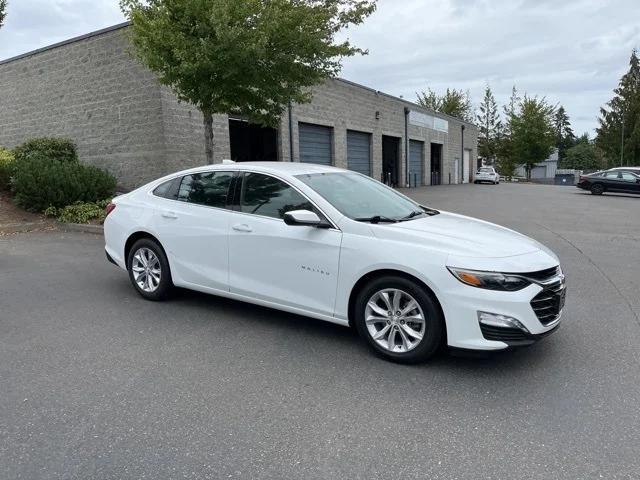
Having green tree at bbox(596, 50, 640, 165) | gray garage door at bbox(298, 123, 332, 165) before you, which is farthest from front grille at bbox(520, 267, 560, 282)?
green tree at bbox(596, 50, 640, 165)

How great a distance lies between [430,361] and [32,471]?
2.76 metres

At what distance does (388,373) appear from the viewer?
384 cm

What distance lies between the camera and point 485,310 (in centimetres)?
362

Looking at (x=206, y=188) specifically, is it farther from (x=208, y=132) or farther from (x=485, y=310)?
(x=208, y=132)

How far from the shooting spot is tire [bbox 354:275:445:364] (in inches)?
150

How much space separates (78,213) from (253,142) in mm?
9218

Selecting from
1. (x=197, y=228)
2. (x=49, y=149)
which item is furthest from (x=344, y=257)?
(x=49, y=149)

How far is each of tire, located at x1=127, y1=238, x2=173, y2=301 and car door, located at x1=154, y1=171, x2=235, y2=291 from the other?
0.15 m

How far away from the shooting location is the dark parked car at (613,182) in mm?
A: 24547

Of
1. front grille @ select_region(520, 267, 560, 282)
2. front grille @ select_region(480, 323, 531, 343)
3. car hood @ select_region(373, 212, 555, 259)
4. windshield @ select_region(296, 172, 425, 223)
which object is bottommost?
front grille @ select_region(480, 323, 531, 343)

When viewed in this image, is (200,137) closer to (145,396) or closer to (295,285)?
(295,285)

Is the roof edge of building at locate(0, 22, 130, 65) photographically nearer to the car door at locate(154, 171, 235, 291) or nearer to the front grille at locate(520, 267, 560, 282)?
the car door at locate(154, 171, 235, 291)

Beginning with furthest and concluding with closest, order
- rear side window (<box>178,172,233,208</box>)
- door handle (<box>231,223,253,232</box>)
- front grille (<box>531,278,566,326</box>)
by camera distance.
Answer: rear side window (<box>178,172,233,208</box>) → door handle (<box>231,223,253,232</box>) → front grille (<box>531,278,566,326</box>)

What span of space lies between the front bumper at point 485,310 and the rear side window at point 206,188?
2527 millimetres
